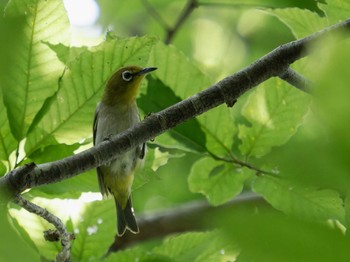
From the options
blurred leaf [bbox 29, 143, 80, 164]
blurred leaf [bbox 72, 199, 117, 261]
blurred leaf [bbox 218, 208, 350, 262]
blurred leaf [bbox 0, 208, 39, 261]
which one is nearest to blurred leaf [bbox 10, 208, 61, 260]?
blurred leaf [bbox 72, 199, 117, 261]

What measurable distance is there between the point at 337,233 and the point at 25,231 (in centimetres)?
263

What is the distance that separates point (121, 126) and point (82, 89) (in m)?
2.17

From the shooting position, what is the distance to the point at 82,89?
2.72 metres

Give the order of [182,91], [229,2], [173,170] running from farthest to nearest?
[173,170]
[229,2]
[182,91]

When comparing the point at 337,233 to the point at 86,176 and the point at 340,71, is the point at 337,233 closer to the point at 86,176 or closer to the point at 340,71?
the point at 340,71

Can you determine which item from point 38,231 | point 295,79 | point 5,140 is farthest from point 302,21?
point 38,231

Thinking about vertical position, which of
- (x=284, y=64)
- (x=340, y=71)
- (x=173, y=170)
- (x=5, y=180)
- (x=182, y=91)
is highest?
(x=340, y=71)

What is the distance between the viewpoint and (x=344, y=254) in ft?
1.70

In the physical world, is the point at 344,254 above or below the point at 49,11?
above

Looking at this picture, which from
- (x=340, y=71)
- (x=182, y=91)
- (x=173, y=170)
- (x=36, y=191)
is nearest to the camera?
(x=340, y=71)

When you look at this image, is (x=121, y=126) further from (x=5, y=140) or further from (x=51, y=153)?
(x=5, y=140)

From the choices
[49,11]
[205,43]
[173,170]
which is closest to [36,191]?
[49,11]

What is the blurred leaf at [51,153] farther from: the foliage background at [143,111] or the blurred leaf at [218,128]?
the blurred leaf at [218,128]

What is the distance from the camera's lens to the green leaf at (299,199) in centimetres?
267
